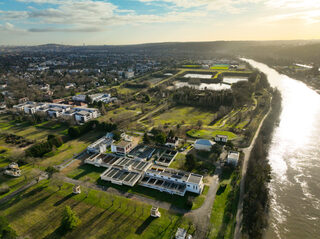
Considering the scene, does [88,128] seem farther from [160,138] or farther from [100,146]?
[160,138]

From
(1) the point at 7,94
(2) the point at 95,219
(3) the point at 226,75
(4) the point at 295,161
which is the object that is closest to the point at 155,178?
(2) the point at 95,219

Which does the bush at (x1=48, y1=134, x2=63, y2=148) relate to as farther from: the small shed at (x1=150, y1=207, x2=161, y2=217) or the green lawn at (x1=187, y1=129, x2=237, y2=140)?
the green lawn at (x1=187, y1=129, x2=237, y2=140)

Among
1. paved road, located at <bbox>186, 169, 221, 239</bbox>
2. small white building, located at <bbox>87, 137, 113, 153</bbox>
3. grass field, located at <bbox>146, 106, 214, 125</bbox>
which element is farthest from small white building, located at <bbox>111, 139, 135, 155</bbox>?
paved road, located at <bbox>186, 169, 221, 239</bbox>

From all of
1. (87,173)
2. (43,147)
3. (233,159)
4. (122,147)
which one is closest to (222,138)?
(233,159)

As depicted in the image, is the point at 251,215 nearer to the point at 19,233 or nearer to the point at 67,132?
the point at 19,233

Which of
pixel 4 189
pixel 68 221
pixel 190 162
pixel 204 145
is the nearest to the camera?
pixel 68 221

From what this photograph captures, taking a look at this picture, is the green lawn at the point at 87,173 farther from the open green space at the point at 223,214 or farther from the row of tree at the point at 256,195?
the row of tree at the point at 256,195
